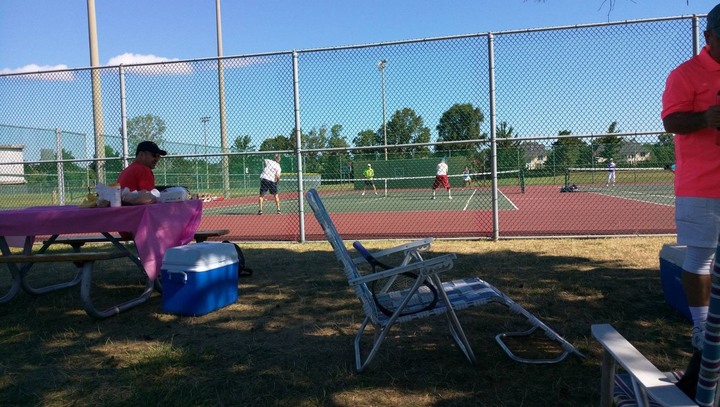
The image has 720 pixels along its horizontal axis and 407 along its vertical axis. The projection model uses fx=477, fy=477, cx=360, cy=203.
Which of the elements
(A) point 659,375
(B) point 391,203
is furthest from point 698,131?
(B) point 391,203

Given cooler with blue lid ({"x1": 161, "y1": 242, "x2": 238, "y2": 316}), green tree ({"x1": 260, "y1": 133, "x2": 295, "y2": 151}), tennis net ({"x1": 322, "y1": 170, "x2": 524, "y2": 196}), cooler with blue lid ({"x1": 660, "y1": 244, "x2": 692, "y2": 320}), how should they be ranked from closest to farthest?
1. cooler with blue lid ({"x1": 660, "y1": 244, "x2": 692, "y2": 320})
2. cooler with blue lid ({"x1": 161, "y1": 242, "x2": 238, "y2": 316})
3. green tree ({"x1": 260, "y1": 133, "x2": 295, "y2": 151})
4. tennis net ({"x1": 322, "y1": 170, "x2": 524, "y2": 196})

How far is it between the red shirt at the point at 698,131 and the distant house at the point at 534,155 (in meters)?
4.97

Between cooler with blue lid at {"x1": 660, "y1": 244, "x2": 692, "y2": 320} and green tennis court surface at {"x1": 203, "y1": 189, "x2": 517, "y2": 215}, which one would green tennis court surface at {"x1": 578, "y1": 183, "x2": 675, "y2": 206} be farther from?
cooler with blue lid at {"x1": 660, "y1": 244, "x2": 692, "y2": 320}

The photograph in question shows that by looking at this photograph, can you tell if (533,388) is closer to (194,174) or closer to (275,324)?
(275,324)

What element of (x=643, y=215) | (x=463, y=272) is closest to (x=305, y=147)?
(x=463, y=272)

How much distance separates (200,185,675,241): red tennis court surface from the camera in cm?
784

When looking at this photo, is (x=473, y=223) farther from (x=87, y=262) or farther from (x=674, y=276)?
(x=87, y=262)

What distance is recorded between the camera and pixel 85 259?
12.4 ft

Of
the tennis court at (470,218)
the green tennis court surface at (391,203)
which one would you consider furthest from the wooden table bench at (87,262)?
the green tennis court surface at (391,203)

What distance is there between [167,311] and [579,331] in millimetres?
3257

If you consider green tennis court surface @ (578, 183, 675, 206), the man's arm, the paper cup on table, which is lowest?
green tennis court surface @ (578, 183, 675, 206)

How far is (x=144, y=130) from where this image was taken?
995cm

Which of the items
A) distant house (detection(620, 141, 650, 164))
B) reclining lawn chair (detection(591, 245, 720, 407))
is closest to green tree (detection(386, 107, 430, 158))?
distant house (detection(620, 141, 650, 164))

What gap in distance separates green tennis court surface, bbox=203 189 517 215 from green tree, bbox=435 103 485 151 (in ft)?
14.5
